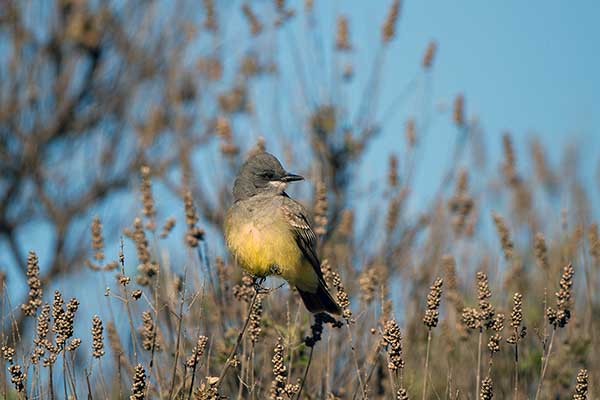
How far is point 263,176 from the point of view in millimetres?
5219

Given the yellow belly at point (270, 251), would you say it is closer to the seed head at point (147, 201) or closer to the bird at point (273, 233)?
the bird at point (273, 233)

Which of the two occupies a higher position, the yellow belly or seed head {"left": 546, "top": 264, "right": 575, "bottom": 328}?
the yellow belly

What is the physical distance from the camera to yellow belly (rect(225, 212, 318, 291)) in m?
4.86

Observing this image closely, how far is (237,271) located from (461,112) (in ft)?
6.82

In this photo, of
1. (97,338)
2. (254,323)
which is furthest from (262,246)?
(97,338)

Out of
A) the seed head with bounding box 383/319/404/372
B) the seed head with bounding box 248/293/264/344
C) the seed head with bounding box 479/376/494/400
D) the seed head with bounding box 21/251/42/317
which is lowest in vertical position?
the seed head with bounding box 479/376/494/400

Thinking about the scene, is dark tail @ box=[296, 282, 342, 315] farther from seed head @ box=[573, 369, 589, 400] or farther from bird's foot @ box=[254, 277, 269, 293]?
seed head @ box=[573, 369, 589, 400]

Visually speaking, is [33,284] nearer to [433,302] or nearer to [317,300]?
[433,302]

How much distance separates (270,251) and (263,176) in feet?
1.73

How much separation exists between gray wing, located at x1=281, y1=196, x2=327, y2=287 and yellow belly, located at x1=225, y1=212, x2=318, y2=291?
0.04m

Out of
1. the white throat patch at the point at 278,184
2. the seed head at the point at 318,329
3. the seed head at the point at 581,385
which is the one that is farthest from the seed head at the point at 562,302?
the white throat patch at the point at 278,184

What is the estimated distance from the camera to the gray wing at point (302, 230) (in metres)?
5.09

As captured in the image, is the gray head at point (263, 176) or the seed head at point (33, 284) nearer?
the seed head at point (33, 284)

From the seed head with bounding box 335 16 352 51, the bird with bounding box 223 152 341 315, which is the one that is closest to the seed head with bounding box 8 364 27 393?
the bird with bounding box 223 152 341 315
